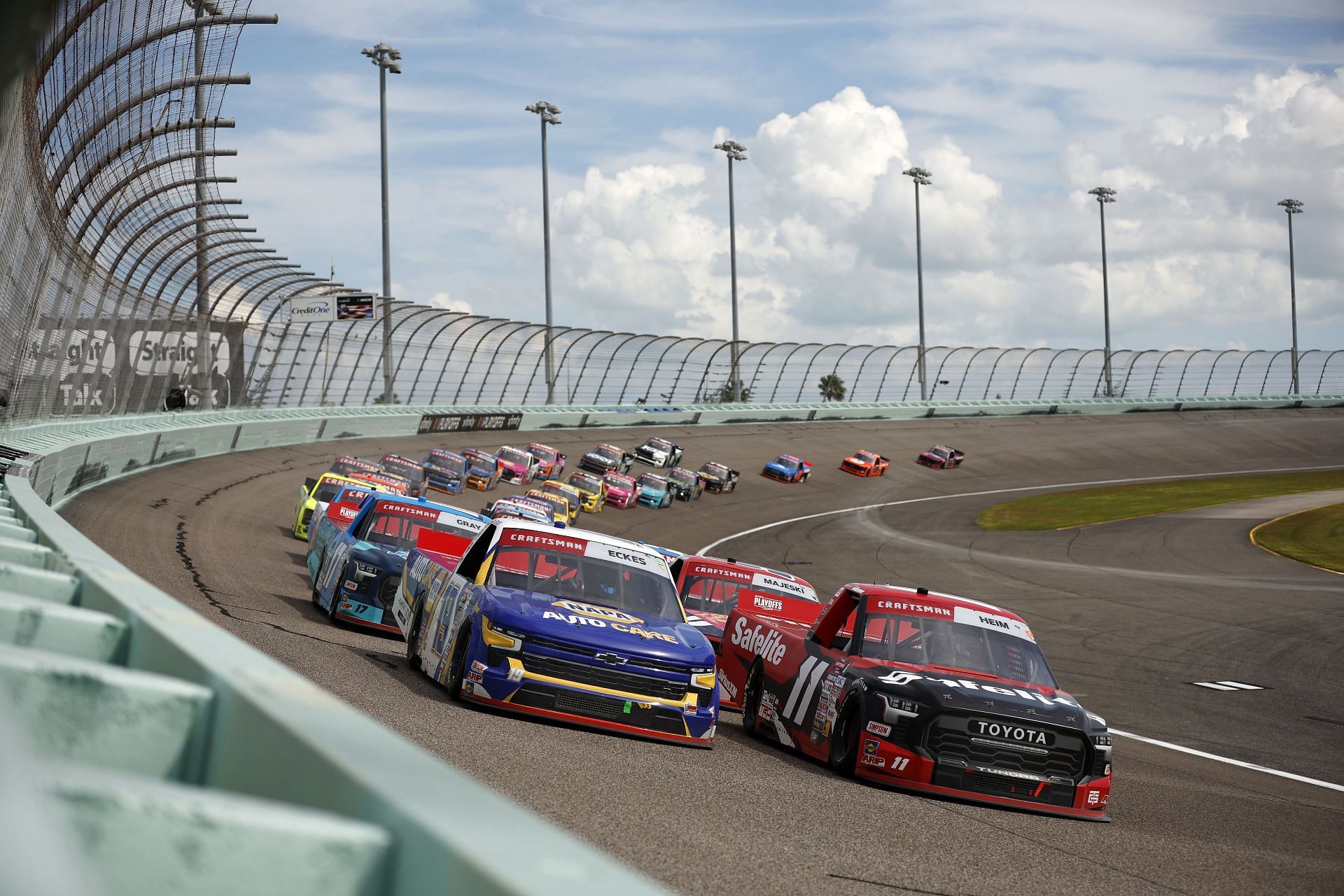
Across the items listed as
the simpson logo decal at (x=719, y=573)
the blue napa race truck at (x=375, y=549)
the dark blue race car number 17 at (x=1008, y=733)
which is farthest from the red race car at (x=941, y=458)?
the dark blue race car number 17 at (x=1008, y=733)

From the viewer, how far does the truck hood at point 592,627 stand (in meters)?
9.79

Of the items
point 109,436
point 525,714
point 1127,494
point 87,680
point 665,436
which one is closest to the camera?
point 87,680

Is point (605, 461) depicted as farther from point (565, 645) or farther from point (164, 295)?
point (565, 645)

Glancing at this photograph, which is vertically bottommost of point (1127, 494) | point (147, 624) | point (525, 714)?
point (1127, 494)

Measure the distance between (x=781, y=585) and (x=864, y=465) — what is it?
1785 inches

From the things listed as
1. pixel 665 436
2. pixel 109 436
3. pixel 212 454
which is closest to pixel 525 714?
pixel 109 436

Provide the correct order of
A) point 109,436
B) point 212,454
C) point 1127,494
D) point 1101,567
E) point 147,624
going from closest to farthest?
point 147,624 < point 109,436 < point 1101,567 < point 212,454 < point 1127,494

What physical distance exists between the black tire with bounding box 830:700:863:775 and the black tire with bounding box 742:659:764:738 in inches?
68.2

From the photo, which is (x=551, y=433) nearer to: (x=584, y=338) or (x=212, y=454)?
(x=584, y=338)

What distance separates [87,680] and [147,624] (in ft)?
3.05

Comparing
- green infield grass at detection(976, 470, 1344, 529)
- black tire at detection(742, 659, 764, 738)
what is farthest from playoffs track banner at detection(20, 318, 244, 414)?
green infield grass at detection(976, 470, 1344, 529)

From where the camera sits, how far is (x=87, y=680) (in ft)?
9.20

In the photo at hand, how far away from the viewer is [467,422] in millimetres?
57375

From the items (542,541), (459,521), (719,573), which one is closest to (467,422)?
(459,521)
